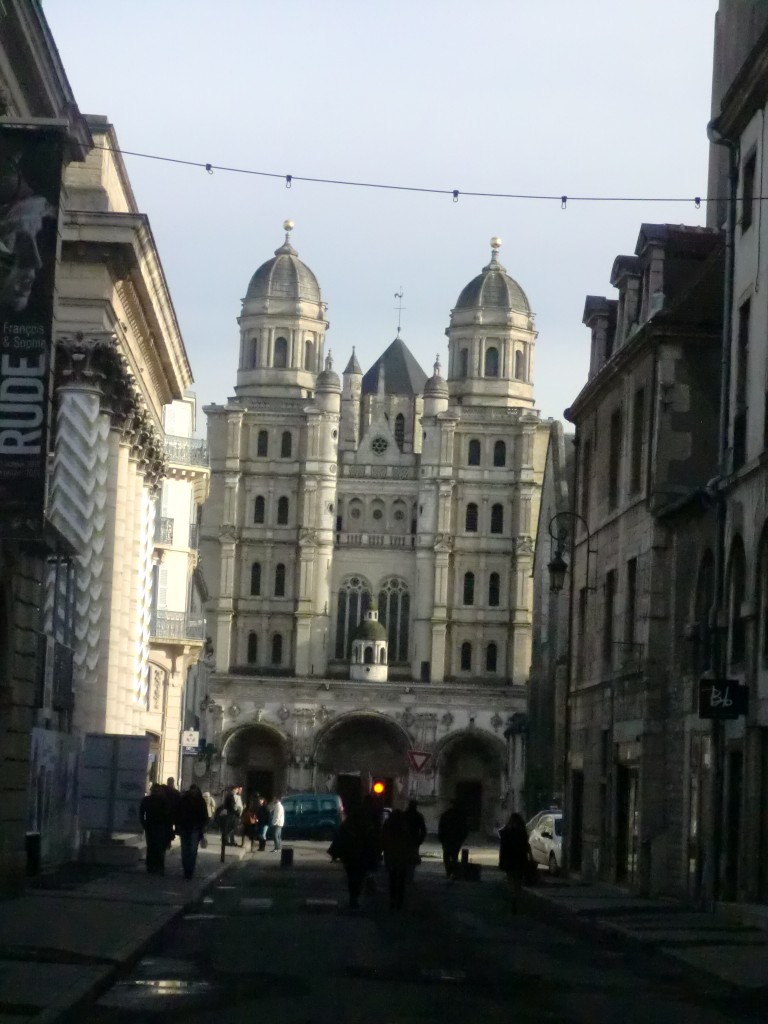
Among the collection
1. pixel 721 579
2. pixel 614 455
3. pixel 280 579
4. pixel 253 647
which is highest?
pixel 280 579

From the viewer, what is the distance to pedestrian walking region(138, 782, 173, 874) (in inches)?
1361

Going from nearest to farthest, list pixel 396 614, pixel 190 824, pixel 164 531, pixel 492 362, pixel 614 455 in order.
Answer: pixel 190 824 → pixel 614 455 → pixel 164 531 → pixel 396 614 → pixel 492 362

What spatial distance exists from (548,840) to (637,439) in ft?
35.1

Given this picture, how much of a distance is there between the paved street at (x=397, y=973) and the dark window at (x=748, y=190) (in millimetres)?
9624

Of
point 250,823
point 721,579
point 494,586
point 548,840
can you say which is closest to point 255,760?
point 494,586

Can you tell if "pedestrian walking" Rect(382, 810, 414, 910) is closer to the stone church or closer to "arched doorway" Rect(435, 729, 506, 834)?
"arched doorway" Rect(435, 729, 506, 834)

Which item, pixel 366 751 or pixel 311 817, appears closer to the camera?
pixel 311 817

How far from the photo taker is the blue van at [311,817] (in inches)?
2628

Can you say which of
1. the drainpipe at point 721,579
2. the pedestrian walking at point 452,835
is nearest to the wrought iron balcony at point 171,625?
the pedestrian walking at point 452,835

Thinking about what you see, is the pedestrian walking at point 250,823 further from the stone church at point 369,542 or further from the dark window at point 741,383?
the stone church at point 369,542

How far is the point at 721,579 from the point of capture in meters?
29.3

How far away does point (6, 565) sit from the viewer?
76.7 ft

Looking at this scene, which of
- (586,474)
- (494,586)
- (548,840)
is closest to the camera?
(586,474)

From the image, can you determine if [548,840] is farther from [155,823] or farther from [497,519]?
[497,519]
